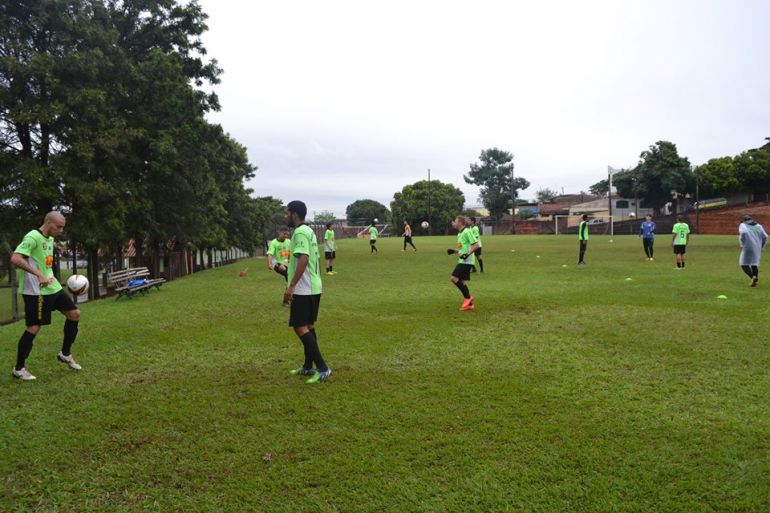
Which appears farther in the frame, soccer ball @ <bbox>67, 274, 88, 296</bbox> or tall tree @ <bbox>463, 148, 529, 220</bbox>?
tall tree @ <bbox>463, 148, 529, 220</bbox>

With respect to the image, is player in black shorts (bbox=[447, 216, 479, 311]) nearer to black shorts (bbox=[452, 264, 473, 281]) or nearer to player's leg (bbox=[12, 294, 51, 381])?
black shorts (bbox=[452, 264, 473, 281])

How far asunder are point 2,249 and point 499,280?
40.4 feet

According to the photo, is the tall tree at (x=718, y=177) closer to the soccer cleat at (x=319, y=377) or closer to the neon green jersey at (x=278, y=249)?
the neon green jersey at (x=278, y=249)

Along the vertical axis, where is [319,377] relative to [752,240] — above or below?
below

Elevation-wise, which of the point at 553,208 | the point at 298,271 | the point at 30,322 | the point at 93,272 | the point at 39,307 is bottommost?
the point at 93,272

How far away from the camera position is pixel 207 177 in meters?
20.5

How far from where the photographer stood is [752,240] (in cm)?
1205

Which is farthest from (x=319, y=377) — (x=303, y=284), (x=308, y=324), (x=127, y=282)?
(x=127, y=282)

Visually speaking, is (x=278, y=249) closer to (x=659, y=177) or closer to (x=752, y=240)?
(x=752, y=240)

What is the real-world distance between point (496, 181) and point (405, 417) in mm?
81873

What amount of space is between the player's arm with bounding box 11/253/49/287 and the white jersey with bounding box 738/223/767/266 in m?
13.1

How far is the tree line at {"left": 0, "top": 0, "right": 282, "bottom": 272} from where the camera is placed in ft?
46.3

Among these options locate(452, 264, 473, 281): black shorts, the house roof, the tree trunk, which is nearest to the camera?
locate(452, 264, 473, 281): black shorts

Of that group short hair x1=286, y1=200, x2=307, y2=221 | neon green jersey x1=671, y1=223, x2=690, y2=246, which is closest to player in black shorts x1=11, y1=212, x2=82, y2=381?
short hair x1=286, y1=200, x2=307, y2=221
